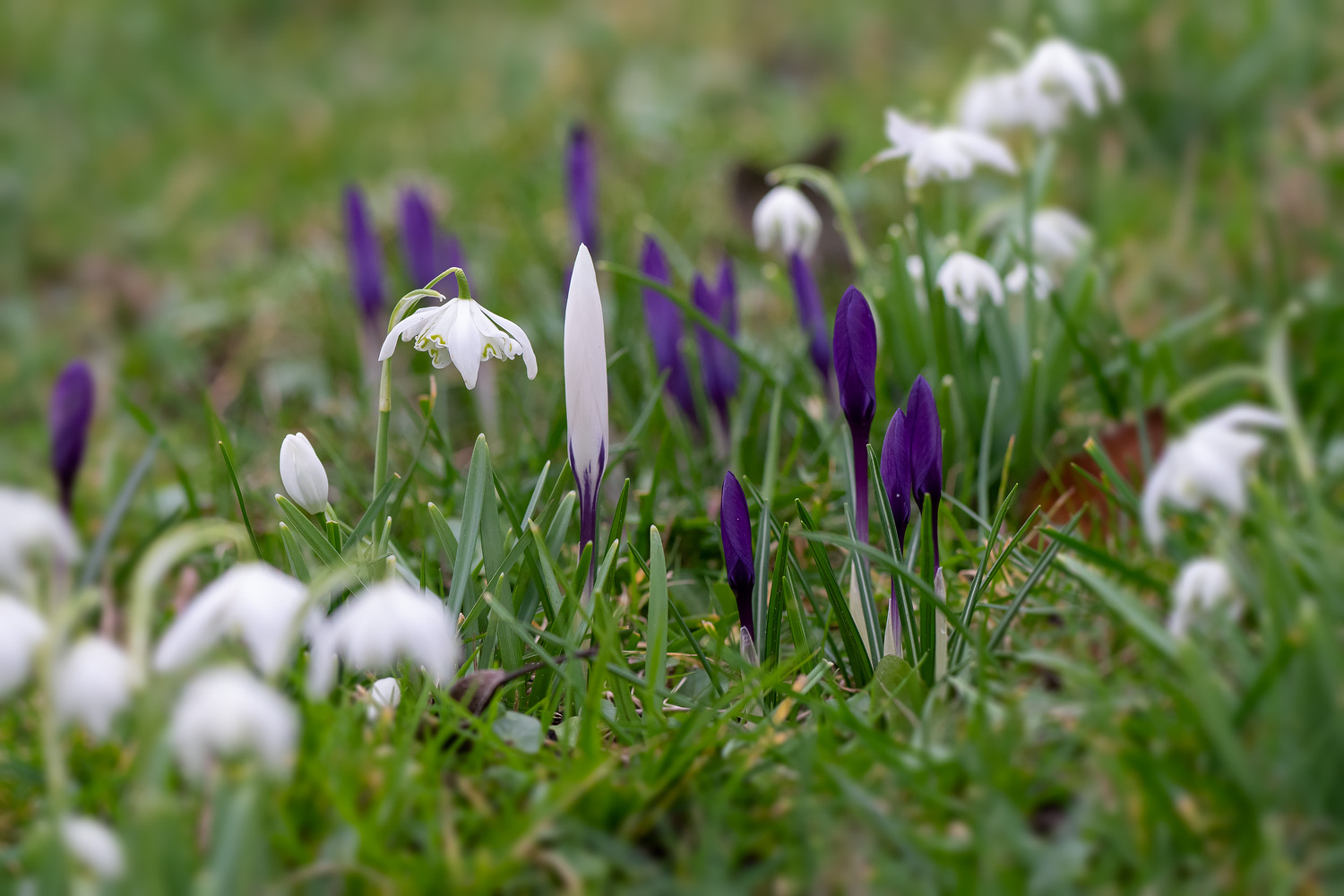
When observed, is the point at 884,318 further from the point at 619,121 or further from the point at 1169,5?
the point at 619,121

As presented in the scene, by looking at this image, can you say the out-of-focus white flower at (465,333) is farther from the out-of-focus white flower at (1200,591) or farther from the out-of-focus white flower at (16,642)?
the out-of-focus white flower at (1200,591)

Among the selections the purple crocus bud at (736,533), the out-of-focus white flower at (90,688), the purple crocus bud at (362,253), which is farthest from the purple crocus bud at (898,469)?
the purple crocus bud at (362,253)

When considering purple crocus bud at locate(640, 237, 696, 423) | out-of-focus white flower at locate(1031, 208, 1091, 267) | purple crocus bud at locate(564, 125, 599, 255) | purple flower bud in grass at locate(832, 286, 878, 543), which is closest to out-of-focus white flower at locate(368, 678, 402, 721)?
purple flower bud in grass at locate(832, 286, 878, 543)

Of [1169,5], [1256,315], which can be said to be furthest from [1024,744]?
[1169,5]

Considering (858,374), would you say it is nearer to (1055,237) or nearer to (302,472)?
(302,472)

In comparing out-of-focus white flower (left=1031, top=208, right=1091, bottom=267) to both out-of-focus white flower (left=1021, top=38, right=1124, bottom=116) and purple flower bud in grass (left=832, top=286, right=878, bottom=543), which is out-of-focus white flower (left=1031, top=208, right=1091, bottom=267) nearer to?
out-of-focus white flower (left=1021, top=38, right=1124, bottom=116)
